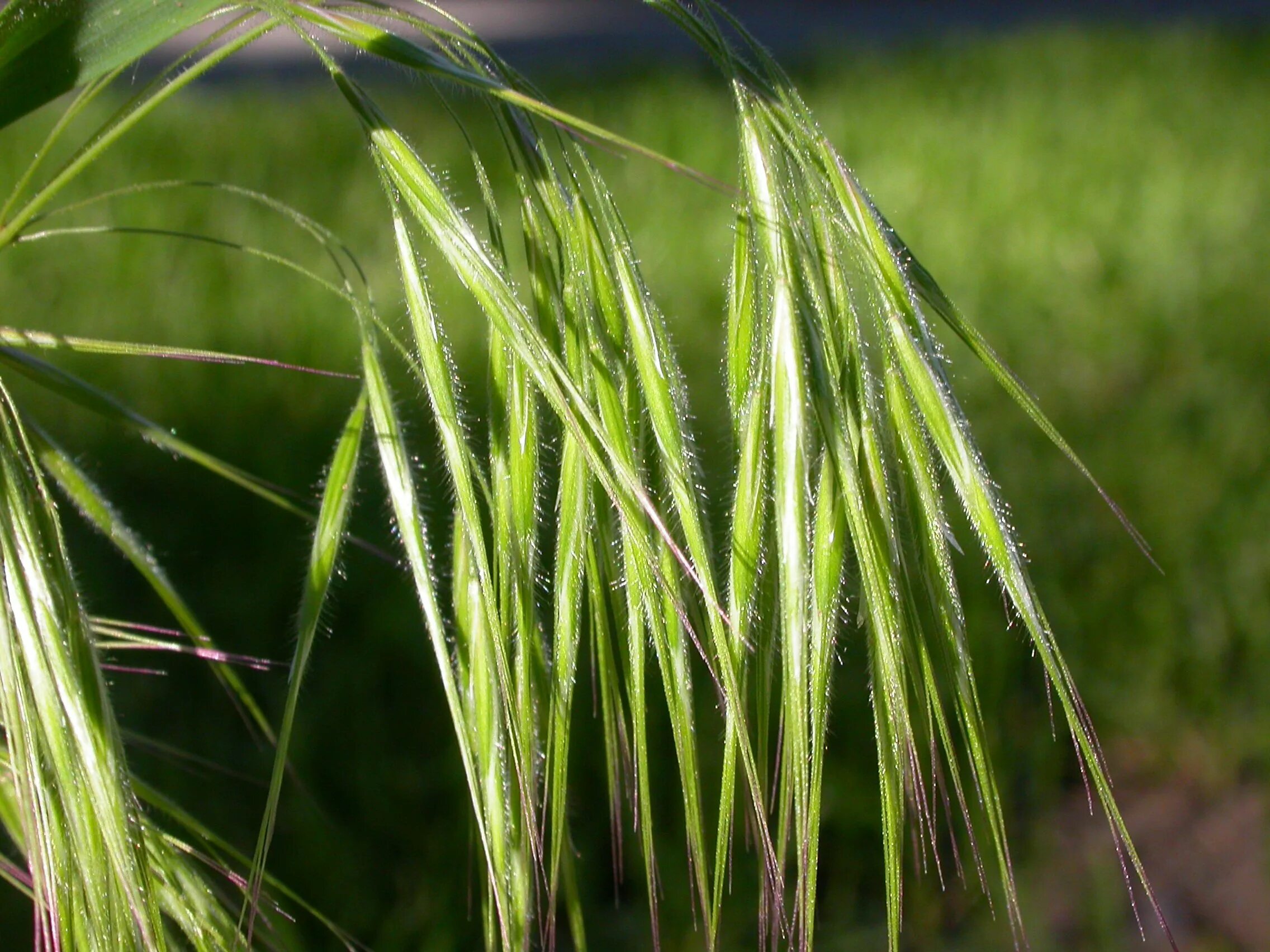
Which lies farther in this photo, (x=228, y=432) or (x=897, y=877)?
(x=228, y=432)

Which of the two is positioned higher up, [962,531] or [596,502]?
[596,502]

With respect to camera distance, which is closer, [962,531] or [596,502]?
[596,502]

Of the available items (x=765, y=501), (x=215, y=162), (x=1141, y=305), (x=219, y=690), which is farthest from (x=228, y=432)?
(x=1141, y=305)

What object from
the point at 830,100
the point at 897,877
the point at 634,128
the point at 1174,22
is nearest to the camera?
the point at 897,877

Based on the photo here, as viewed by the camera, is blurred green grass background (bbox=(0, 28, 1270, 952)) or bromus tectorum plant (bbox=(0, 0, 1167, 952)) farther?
blurred green grass background (bbox=(0, 28, 1270, 952))

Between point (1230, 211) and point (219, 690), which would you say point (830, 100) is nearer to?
point (1230, 211)
